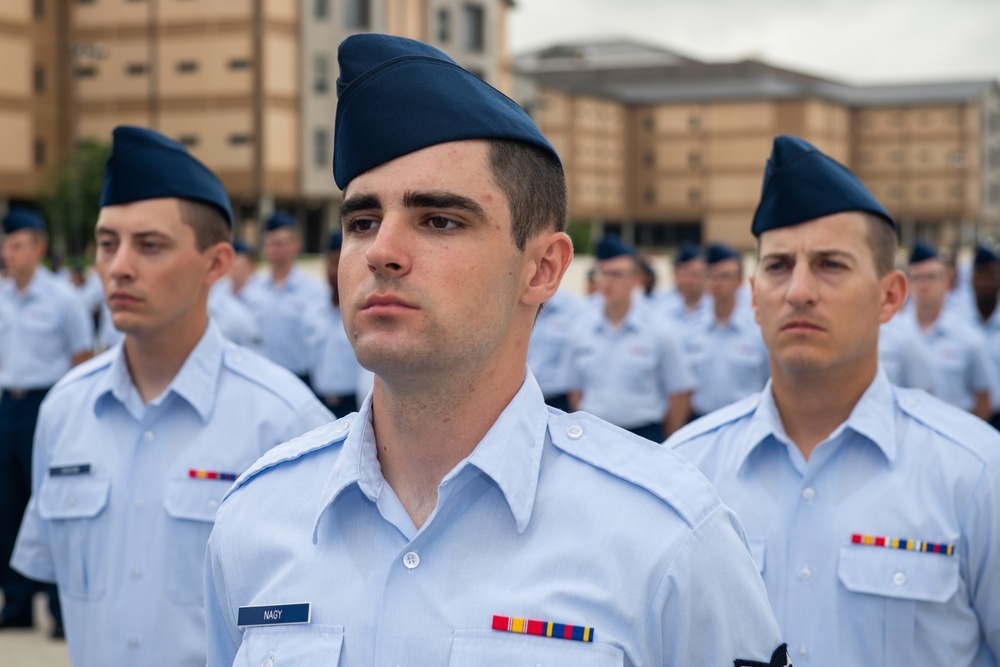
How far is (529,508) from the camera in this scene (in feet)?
6.96

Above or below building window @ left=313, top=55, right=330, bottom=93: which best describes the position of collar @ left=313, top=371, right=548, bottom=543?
below

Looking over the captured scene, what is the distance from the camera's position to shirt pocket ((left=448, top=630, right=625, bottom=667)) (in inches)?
79.0

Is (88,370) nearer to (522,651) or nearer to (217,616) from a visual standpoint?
(217,616)

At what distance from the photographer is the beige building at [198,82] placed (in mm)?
48188

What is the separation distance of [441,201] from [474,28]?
54.9 m

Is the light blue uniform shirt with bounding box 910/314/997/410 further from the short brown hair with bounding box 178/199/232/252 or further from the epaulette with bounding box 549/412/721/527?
the epaulette with bounding box 549/412/721/527

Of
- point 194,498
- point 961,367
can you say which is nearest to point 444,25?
point 961,367

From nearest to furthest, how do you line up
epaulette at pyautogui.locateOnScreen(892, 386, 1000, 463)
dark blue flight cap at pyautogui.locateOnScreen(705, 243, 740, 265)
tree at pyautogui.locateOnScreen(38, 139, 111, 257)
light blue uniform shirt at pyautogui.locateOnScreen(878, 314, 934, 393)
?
epaulette at pyautogui.locateOnScreen(892, 386, 1000, 463), light blue uniform shirt at pyautogui.locateOnScreen(878, 314, 934, 393), dark blue flight cap at pyautogui.locateOnScreen(705, 243, 740, 265), tree at pyautogui.locateOnScreen(38, 139, 111, 257)

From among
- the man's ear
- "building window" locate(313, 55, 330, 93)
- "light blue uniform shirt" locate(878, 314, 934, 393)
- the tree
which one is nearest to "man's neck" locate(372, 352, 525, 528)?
the man's ear

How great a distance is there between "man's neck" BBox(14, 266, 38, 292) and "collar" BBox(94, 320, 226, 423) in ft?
20.9

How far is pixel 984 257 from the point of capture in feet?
38.2

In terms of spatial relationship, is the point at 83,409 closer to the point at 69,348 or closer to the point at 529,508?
the point at 529,508

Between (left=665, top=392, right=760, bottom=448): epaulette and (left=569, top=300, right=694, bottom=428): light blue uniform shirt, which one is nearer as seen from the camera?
(left=665, top=392, right=760, bottom=448): epaulette

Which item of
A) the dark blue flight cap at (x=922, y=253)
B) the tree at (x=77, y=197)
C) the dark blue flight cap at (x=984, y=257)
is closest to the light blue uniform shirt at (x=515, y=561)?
the dark blue flight cap at (x=922, y=253)
